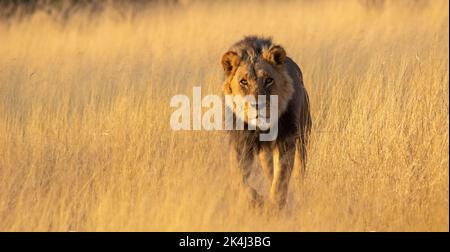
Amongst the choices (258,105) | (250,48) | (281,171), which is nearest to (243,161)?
(281,171)

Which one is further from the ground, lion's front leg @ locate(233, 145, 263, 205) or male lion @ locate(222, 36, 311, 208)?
male lion @ locate(222, 36, 311, 208)

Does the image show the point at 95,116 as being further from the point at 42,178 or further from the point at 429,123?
the point at 429,123

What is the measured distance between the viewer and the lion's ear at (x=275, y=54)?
7.48 metres

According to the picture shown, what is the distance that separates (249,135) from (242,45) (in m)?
0.81

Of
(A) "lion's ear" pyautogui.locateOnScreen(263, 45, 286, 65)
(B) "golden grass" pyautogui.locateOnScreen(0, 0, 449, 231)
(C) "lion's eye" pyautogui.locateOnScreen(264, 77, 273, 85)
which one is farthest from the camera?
(A) "lion's ear" pyautogui.locateOnScreen(263, 45, 286, 65)

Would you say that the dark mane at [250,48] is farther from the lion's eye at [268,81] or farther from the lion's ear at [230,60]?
the lion's eye at [268,81]

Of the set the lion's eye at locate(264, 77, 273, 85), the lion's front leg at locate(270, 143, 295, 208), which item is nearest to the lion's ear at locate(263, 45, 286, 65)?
the lion's eye at locate(264, 77, 273, 85)

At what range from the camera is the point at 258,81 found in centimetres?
728

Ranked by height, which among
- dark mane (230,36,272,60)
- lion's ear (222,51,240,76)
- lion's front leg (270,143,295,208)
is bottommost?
lion's front leg (270,143,295,208)

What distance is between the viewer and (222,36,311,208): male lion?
24.0 feet

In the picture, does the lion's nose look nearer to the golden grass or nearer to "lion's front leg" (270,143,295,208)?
"lion's front leg" (270,143,295,208)

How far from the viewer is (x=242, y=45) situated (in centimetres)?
757

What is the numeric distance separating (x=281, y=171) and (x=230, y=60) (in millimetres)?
1076

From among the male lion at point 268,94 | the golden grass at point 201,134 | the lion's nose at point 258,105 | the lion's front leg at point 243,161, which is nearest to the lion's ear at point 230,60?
the male lion at point 268,94
